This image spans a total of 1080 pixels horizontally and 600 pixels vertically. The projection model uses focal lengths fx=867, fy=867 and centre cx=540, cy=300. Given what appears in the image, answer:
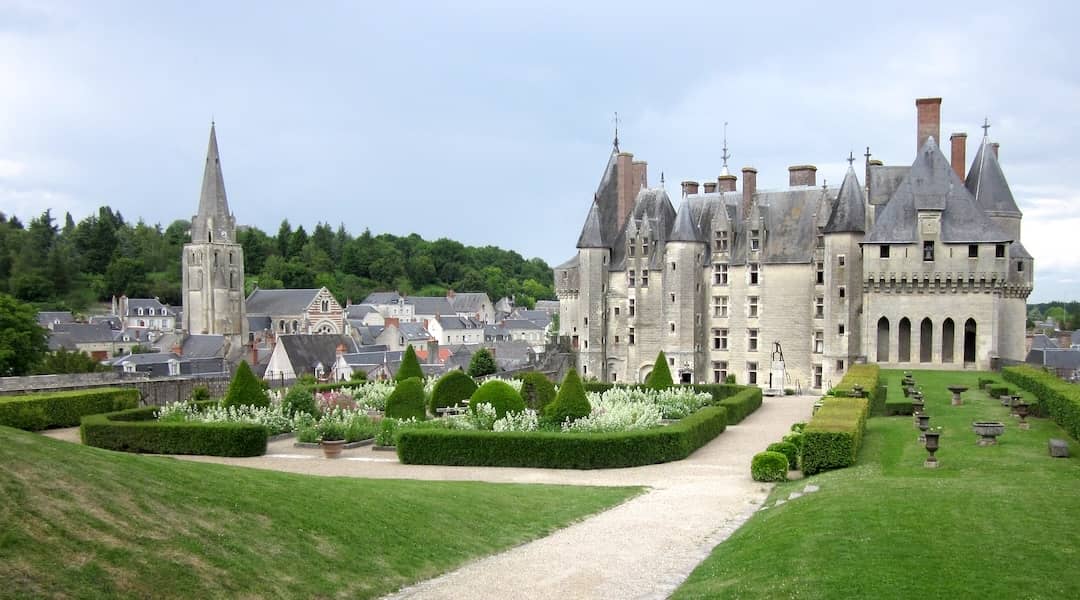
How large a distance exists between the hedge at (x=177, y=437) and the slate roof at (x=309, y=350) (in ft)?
96.4

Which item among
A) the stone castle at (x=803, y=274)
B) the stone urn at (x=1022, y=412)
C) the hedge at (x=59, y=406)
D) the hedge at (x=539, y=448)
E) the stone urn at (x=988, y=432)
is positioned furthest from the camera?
the stone castle at (x=803, y=274)

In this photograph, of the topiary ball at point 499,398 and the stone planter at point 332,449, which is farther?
the topiary ball at point 499,398

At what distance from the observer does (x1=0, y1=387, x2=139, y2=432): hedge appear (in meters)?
25.8

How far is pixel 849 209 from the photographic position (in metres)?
43.4

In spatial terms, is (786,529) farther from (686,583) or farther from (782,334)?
(782,334)

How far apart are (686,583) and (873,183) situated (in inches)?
1502

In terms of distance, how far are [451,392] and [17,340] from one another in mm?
38598

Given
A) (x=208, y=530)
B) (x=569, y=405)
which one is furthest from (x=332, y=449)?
(x=208, y=530)

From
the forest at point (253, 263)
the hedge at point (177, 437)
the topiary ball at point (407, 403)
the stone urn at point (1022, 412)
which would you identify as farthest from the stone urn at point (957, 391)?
the forest at point (253, 263)

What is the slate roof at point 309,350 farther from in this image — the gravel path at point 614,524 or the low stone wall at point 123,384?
the gravel path at point 614,524

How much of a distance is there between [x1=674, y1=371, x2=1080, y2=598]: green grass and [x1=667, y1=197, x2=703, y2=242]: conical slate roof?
Result: 3168 cm

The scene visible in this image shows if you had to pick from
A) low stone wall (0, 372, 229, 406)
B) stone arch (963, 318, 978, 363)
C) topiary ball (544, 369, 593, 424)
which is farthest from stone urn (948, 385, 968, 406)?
low stone wall (0, 372, 229, 406)

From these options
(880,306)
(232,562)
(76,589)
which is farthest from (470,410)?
(880,306)

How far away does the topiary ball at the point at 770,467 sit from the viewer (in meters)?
17.7
